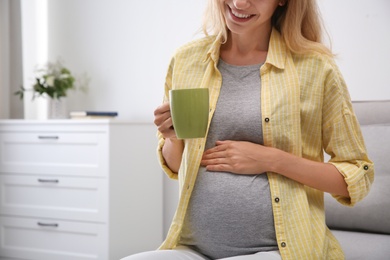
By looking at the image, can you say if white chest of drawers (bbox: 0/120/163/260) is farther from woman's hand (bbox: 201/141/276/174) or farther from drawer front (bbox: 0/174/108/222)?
woman's hand (bbox: 201/141/276/174)

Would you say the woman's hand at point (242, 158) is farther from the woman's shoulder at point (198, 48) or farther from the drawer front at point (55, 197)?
the drawer front at point (55, 197)

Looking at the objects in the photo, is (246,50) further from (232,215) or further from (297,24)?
(232,215)

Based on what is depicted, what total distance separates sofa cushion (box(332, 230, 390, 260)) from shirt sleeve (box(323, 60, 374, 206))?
1.55 ft

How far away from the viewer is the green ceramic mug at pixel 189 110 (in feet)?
3.77

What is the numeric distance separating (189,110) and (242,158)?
0.70 feet

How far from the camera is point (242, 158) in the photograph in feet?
4.26

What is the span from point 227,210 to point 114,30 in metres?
2.72

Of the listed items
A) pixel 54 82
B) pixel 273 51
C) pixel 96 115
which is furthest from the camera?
pixel 54 82

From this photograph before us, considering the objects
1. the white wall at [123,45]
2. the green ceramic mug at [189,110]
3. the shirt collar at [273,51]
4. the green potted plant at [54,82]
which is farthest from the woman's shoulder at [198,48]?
the green potted plant at [54,82]

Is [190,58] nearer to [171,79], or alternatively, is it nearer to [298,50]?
[171,79]

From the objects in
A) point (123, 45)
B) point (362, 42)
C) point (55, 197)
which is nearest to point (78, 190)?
point (55, 197)

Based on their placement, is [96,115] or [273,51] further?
[96,115]

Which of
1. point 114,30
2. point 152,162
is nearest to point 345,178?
point 152,162

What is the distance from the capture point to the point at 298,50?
4.56 feet
